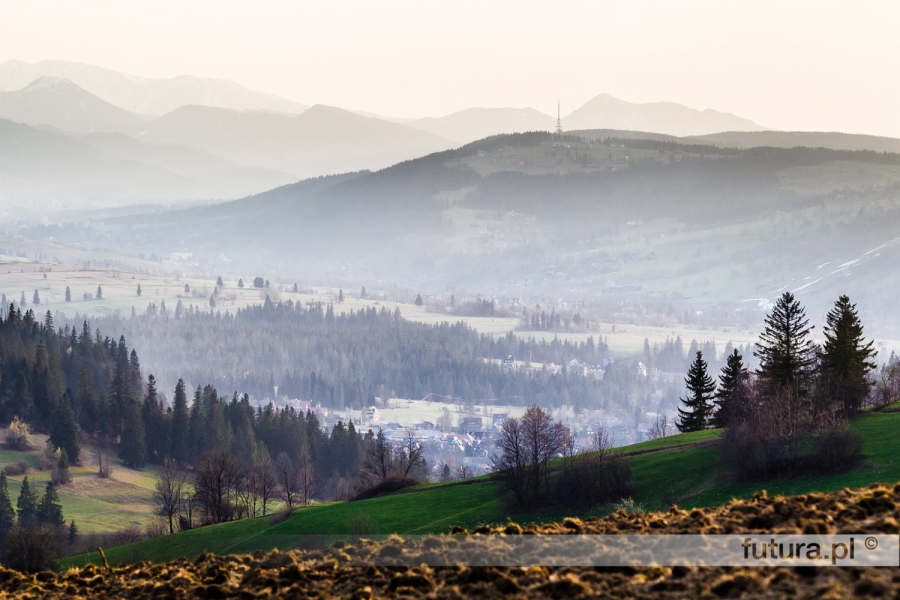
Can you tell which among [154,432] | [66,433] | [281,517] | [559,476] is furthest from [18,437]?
[559,476]

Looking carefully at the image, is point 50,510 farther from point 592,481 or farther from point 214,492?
point 592,481

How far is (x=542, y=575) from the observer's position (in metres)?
21.1

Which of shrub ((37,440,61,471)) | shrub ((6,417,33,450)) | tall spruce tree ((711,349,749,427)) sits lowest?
shrub ((37,440,61,471))

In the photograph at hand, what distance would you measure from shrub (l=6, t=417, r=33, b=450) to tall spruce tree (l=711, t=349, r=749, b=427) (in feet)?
345

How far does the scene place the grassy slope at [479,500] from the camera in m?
53.4

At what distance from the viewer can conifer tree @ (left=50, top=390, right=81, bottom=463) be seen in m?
144

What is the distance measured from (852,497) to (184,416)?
150m

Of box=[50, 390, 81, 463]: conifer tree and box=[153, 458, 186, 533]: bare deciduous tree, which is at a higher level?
box=[50, 390, 81, 463]: conifer tree

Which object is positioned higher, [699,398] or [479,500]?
[699,398]

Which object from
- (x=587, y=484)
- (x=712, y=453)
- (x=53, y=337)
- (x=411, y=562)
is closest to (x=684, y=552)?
(x=411, y=562)

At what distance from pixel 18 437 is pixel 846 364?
4761 inches

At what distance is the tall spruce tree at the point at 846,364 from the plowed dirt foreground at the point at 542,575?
50.8m

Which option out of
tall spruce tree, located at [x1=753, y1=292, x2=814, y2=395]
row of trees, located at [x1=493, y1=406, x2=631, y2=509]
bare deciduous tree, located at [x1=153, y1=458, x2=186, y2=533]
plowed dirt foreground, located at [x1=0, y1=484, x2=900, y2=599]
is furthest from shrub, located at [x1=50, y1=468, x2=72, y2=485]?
plowed dirt foreground, located at [x1=0, y1=484, x2=900, y2=599]

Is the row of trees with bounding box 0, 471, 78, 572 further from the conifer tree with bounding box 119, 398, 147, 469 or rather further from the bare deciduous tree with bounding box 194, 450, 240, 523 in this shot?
the conifer tree with bounding box 119, 398, 147, 469
